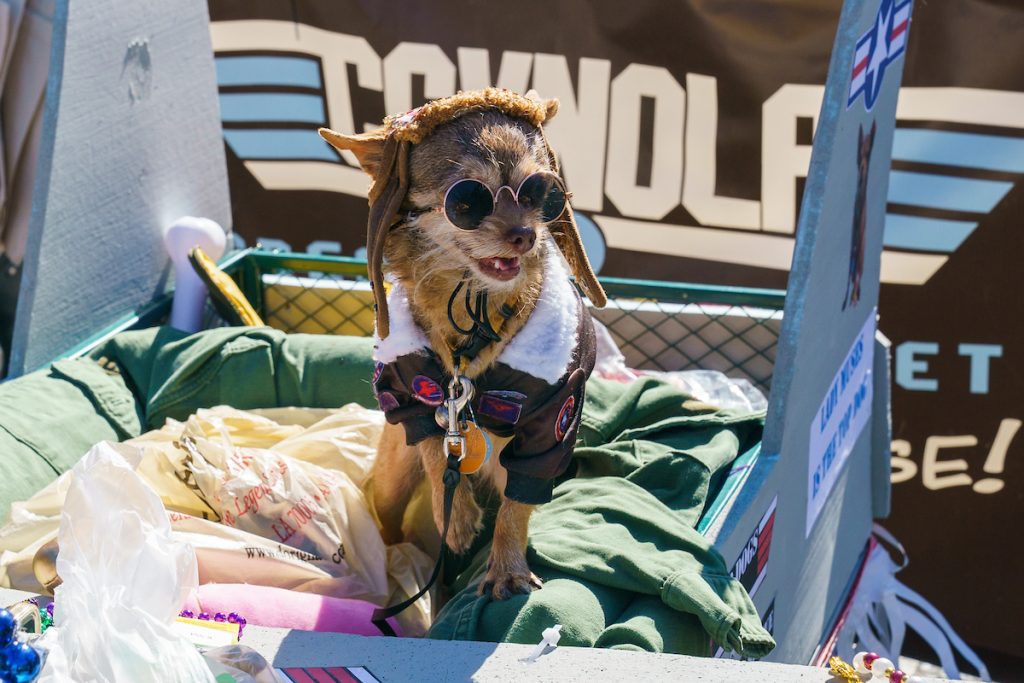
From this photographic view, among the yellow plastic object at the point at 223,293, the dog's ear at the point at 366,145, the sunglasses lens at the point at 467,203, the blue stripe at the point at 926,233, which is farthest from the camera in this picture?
the blue stripe at the point at 926,233

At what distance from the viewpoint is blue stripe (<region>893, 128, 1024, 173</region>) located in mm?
3785

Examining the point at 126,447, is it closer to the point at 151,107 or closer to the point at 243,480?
the point at 243,480

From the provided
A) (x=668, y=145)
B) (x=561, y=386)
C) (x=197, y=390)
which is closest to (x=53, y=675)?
(x=561, y=386)

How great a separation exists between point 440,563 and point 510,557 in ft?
0.48

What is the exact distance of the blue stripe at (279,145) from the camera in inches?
182

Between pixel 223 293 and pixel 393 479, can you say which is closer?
pixel 393 479

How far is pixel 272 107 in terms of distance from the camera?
15.3ft

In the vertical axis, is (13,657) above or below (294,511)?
above

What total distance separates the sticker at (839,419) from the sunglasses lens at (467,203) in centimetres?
114

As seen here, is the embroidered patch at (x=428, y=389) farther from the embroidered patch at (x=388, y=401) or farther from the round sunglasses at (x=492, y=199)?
the round sunglasses at (x=492, y=199)

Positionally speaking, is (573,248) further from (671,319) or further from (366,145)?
(671,319)

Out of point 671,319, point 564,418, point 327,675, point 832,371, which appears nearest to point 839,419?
point 832,371

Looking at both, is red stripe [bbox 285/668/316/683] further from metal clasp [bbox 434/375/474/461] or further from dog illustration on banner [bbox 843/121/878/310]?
dog illustration on banner [bbox 843/121/878/310]

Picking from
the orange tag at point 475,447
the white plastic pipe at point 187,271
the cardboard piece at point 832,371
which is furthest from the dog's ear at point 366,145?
the white plastic pipe at point 187,271
